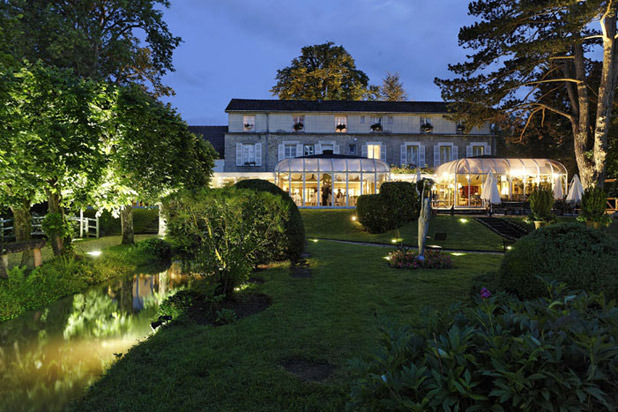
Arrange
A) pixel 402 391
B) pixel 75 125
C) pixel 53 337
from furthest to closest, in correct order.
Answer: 1. pixel 75 125
2. pixel 53 337
3. pixel 402 391

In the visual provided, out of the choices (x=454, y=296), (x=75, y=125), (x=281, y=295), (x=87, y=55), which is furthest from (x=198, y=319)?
(x=87, y=55)

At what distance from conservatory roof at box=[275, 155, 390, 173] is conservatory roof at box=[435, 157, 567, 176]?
5555 mm

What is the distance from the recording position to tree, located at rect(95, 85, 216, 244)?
9.52 meters

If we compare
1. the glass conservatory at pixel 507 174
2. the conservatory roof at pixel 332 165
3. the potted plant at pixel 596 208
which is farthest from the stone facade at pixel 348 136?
the potted plant at pixel 596 208

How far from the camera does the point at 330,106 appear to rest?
109ft

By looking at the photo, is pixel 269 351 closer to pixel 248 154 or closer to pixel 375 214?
pixel 375 214

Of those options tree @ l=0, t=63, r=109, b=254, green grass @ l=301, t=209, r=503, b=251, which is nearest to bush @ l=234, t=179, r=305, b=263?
tree @ l=0, t=63, r=109, b=254

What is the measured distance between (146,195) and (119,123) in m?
2.39

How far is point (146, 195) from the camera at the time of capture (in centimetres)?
1105

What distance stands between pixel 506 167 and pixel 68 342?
92.3ft

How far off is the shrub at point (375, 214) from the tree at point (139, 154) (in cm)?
959

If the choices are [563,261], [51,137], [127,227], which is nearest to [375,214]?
[127,227]

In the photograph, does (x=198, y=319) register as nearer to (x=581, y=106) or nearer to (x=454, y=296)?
(x=454, y=296)

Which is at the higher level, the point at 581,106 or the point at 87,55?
the point at 87,55
